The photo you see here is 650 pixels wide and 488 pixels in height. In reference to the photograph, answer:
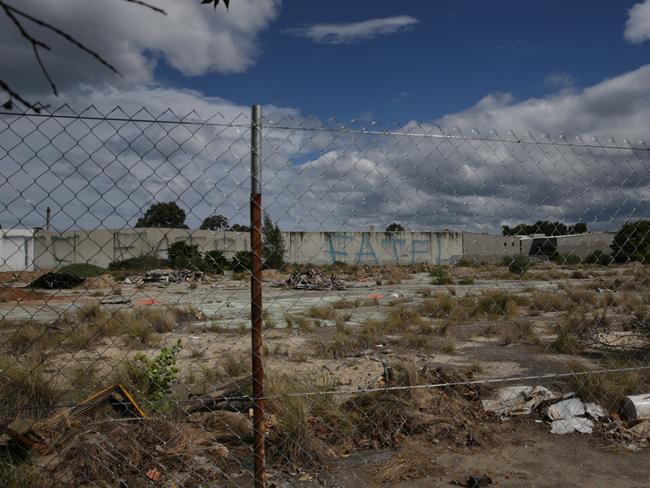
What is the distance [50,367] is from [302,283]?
16766 mm

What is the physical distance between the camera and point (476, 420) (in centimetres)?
411

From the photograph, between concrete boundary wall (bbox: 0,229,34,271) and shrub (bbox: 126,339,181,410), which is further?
shrub (bbox: 126,339,181,410)

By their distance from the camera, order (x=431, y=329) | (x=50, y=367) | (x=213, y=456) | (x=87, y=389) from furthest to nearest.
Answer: (x=431, y=329)
(x=50, y=367)
(x=87, y=389)
(x=213, y=456)

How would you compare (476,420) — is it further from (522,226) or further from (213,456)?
(213,456)

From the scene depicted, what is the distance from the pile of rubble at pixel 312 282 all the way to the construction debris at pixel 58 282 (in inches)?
358

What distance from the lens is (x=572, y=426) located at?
156 inches

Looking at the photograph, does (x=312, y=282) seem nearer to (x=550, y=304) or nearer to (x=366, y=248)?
(x=550, y=304)

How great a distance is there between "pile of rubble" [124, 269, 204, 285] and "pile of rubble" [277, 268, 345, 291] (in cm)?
495

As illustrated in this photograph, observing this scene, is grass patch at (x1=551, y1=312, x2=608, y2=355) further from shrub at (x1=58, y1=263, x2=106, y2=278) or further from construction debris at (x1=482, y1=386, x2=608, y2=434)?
shrub at (x1=58, y1=263, x2=106, y2=278)

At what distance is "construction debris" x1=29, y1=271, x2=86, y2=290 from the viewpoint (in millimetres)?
23125

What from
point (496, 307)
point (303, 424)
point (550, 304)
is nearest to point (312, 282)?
point (496, 307)

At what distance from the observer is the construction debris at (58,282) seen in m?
23.1

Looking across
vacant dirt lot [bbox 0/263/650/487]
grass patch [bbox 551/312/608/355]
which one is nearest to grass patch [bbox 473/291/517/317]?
grass patch [bbox 551/312/608/355]

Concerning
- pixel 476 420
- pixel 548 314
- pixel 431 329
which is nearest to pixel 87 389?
pixel 476 420
